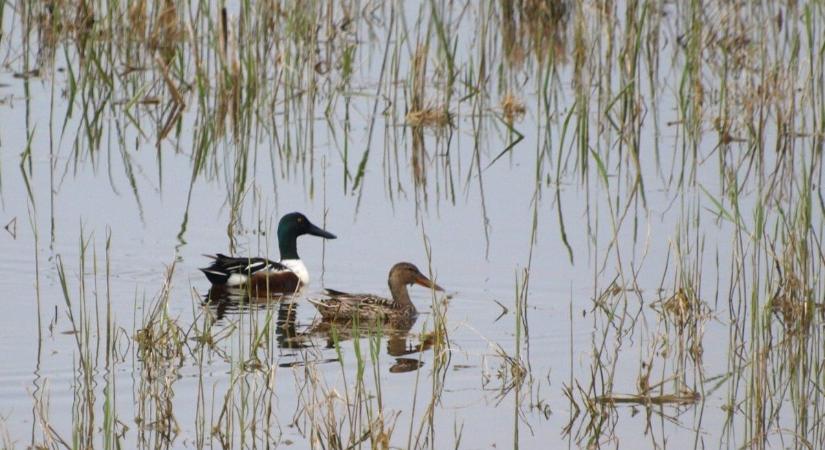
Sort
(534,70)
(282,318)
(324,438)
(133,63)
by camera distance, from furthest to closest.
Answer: (534,70), (133,63), (282,318), (324,438)

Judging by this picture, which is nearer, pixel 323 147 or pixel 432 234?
pixel 432 234

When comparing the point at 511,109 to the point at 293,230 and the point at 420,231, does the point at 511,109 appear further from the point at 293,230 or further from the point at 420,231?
the point at 293,230

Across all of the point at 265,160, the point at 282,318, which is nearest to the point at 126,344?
the point at 282,318

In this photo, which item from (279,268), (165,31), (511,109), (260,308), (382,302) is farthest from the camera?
(165,31)

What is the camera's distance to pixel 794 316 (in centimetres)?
783

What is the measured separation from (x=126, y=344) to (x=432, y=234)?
3028mm

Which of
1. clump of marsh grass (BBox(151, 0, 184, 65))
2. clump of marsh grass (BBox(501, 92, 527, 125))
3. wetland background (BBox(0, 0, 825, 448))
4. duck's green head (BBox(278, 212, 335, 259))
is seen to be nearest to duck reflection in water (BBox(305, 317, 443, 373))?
wetland background (BBox(0, 0, 825, 448))

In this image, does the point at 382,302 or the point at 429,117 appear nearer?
the point at 382,302

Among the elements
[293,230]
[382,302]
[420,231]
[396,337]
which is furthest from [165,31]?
[396,337]

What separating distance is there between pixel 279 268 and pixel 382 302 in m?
1.39

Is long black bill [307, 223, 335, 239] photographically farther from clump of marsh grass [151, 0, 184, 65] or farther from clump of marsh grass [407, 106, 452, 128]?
clump of marsh grass [151, 0, 184, 65]

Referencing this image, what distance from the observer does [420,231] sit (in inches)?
407

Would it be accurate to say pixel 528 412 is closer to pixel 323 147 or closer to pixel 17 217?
pixel 17 217

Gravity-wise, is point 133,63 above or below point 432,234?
above
